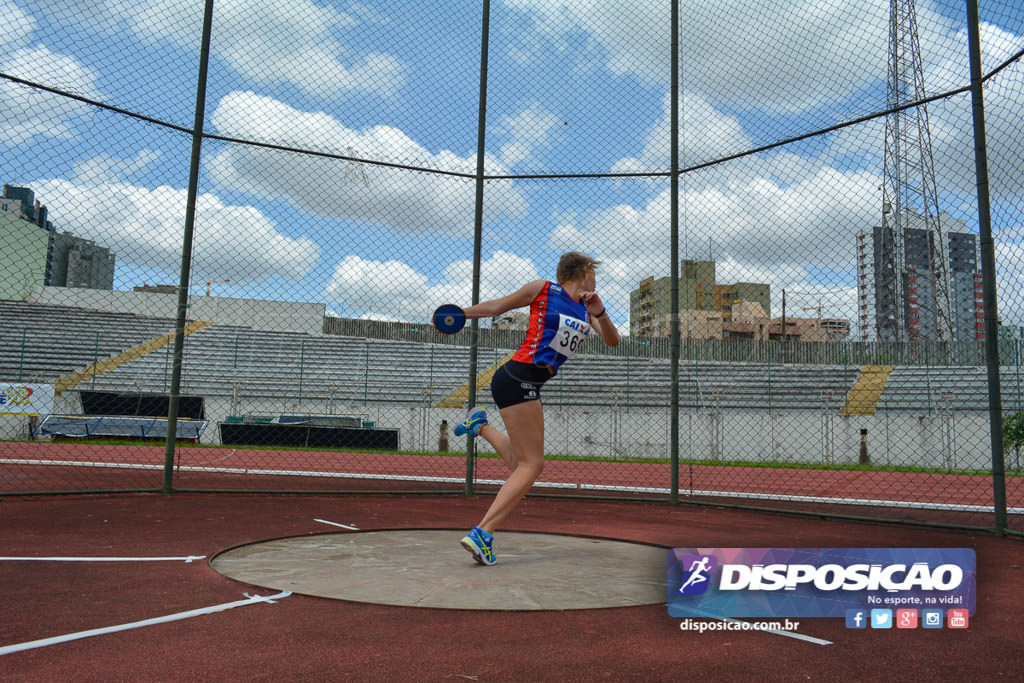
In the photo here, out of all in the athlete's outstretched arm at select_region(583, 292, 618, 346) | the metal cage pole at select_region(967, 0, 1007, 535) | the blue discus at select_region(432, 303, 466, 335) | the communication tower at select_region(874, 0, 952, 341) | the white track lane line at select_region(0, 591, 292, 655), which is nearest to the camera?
the white track lane line at select_region(0, 591, 292, 655)

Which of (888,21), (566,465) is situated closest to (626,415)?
(566,465)

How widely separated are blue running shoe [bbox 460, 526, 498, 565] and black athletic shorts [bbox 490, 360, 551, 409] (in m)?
0.71

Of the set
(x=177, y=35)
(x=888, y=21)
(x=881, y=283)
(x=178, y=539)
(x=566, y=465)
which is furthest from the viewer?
(x=566, y=465)

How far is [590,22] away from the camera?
7.50 m

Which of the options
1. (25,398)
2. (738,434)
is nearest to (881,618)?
(738,434)

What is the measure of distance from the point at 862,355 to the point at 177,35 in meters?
15.2

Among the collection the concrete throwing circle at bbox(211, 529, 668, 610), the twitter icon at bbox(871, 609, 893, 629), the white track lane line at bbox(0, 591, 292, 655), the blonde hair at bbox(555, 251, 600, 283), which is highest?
the blonde hair at bbox(555, 251, 600, 283)

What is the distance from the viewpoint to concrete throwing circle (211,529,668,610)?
3.19 m

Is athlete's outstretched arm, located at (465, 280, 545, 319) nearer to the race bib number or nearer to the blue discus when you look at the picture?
the blue discus

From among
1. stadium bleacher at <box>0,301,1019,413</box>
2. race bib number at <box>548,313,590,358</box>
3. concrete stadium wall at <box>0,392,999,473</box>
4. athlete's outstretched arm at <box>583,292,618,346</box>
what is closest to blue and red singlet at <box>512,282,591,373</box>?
race bib number at <box>548,313,590,358</box>

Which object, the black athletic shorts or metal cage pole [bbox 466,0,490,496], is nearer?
the black athletic shorts

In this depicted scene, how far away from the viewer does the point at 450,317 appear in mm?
3898

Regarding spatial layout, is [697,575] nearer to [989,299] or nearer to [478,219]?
[989,299]

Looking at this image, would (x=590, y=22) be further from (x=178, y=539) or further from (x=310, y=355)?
(x=310, y=355)
